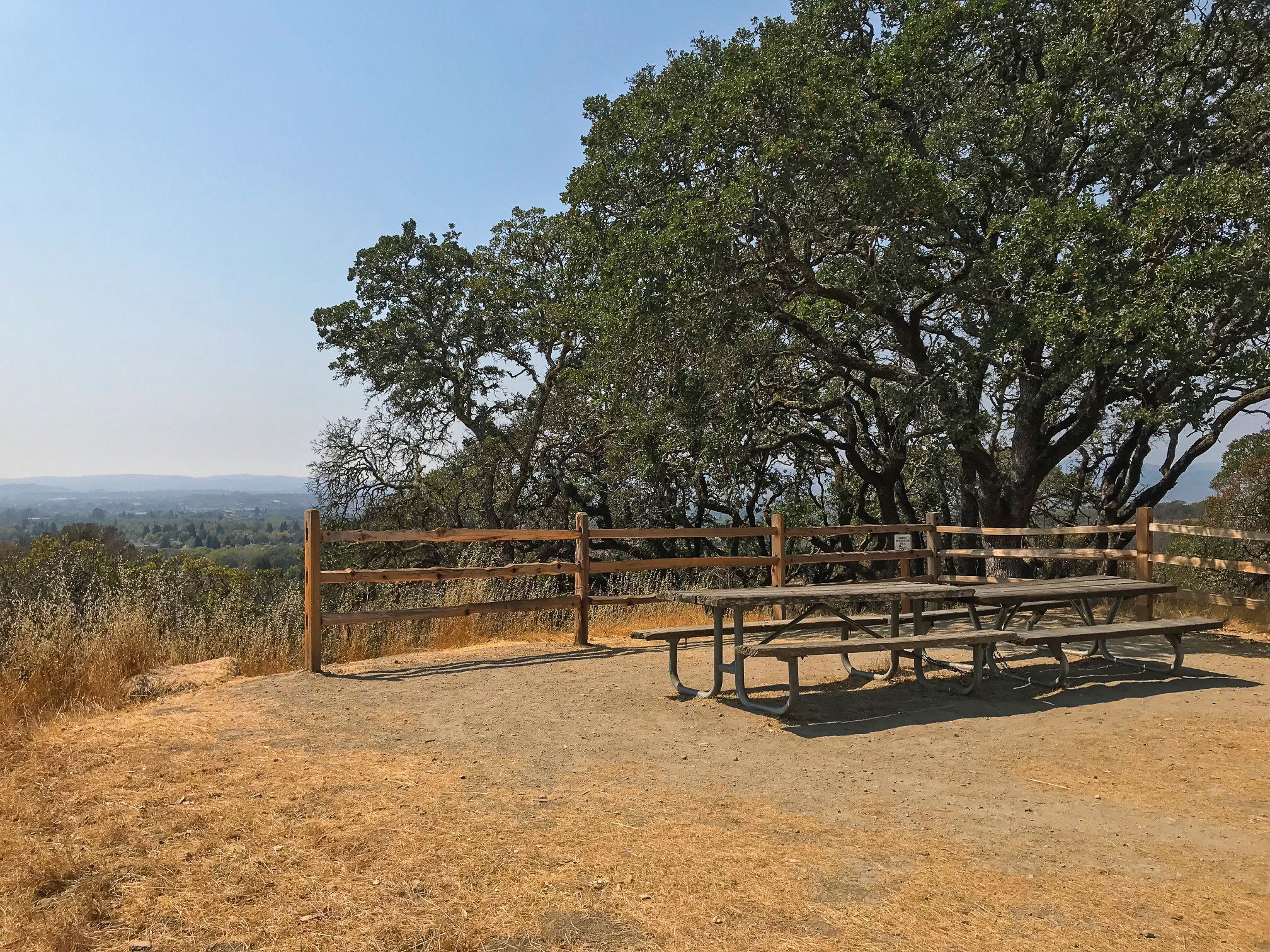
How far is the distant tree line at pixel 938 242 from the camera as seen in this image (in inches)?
395

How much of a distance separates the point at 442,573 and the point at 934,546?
6.45m

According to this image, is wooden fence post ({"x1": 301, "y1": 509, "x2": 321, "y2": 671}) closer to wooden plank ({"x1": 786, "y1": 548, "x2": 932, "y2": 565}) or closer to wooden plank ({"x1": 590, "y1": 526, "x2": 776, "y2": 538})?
wooden plank ({"x1": 590, "y1": 526, "x2": 776, "y2": 538})

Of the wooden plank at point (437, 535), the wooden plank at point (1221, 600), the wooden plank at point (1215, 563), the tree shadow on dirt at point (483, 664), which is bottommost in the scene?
the tree shadow on dirt at point (483, 664)

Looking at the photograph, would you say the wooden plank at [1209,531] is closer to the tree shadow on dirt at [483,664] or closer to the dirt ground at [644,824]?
the dirt ground at [644,824]

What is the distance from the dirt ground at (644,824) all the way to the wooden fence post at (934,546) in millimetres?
4454

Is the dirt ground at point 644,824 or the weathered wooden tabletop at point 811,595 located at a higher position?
the weathered wooden tabletop at point 811,595

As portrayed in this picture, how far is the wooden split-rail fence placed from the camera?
815 centimetres

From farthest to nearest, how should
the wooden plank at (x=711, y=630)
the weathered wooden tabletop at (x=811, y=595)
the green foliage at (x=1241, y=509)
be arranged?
the green foliage at (x=1241, y=509), the wooden plank at (x=711, y=630), the weathered wooden tabletop at (x=811, y=595)

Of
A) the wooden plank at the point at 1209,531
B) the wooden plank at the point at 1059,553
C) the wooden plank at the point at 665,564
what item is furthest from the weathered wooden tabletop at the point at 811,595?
the wooden plank at the point at 1209,531

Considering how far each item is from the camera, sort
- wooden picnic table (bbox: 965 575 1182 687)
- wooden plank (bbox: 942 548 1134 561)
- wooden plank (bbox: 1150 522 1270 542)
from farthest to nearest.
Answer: wooden plank (bbox: 942 548 1134 561) < wooden plank (bbox: 1150 522 1270 542) < wooden picnic table (bbox: 965 575 1182 687)

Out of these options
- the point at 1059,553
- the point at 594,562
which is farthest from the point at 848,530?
the point at 594,562

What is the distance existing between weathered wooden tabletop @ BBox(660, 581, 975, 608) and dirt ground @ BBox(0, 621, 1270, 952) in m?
0.81

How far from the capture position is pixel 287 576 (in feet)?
50.3

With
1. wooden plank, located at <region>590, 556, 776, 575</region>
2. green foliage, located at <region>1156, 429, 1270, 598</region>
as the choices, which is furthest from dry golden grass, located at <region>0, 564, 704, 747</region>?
green foliage, located at <region>1156, 429, 1270, 598</region>
